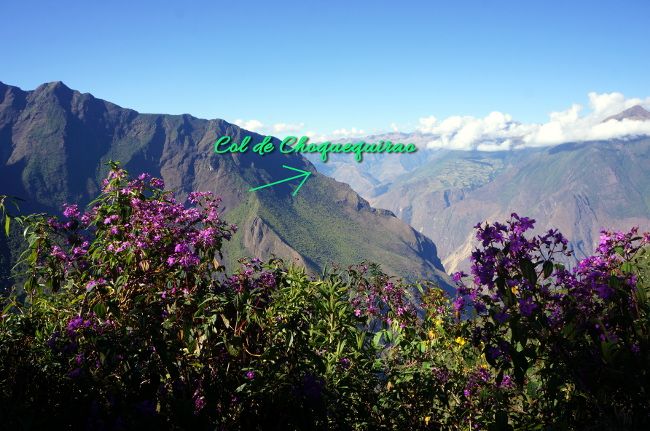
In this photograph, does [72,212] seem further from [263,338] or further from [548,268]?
[548,268]

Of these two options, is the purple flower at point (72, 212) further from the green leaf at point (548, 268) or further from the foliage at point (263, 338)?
the green leaf at point (548, 268)

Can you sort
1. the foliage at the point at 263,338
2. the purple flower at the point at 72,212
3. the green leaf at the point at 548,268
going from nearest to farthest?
1. the foliage at the point at 263,338
2. the green leaf at the point at 548,268
3. the purple flower at the point at 72,212

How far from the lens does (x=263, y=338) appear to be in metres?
4.46

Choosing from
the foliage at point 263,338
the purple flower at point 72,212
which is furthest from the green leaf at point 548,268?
the purple flower at point 72,212

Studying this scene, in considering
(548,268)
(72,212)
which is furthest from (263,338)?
(72,212)

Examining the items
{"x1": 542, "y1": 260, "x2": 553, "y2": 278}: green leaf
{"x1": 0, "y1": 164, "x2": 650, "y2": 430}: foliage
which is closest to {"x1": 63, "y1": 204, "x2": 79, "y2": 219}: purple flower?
{"x1": 0, "y1": 164, "x2": 650, "y2": 430}: foliage

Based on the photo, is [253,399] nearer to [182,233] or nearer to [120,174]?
[182,233]

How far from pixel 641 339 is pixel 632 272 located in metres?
0.72

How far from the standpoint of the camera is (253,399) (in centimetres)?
400

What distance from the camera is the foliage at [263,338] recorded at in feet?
11.5

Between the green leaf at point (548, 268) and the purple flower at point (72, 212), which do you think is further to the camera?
the purple flower at point (72, 212)

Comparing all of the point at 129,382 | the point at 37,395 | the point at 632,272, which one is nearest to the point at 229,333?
the point at 129,382

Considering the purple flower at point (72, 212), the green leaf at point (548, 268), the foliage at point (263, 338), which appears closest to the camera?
the foliage at point (263, 338)

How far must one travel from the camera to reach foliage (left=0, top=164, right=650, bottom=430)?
349 centimetres
